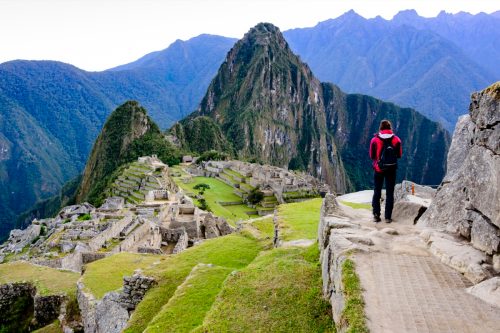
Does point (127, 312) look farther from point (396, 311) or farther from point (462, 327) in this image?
point (462, 327)

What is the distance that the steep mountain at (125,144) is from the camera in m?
96.4

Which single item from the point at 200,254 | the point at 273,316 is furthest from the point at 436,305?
the point at 200,254

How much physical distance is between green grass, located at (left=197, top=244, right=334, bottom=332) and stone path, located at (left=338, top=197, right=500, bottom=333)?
1093mm

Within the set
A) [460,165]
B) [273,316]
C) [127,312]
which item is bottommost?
[127,312]

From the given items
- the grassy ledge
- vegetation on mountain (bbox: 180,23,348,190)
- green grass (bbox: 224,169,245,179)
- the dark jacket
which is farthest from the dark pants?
vegetation on mountain (bbox: 180,23,348,190)

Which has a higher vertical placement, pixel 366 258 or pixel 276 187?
pixel 366 258

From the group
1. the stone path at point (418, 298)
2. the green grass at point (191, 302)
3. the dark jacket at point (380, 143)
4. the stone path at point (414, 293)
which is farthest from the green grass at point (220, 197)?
the stone path at point (418, 298)

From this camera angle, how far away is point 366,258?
6.87m

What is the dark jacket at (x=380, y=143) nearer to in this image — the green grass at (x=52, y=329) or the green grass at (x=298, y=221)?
the green grass at (x=298, y=221)

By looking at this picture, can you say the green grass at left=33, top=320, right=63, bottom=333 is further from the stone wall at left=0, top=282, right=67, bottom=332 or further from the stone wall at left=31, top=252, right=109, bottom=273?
the stone wall at left=31, top=252, right=109, bottom=273

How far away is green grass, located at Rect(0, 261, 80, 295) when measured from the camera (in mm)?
13453

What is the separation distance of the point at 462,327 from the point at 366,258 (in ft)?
6.13

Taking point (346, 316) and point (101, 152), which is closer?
point (346, 316)

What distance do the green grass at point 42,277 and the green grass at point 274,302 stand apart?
7425 mm
